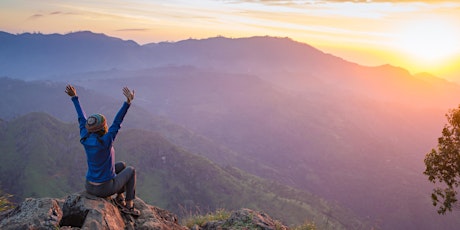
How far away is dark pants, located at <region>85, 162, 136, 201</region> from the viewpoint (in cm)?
847

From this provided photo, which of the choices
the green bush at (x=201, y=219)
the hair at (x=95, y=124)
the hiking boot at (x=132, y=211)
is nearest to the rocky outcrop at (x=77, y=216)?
the hiking boot at (x=132, y=211)

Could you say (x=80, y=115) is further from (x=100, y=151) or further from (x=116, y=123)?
(x=100, y=151)

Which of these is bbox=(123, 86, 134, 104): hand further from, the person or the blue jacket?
the blue jacket

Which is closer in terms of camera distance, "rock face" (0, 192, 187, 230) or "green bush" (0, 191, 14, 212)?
"rock face" (0, 192, 187, 230)

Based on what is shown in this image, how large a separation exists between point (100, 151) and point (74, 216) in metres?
1.88

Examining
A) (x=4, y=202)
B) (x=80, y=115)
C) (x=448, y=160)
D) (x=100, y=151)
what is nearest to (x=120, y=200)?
(x=100, y=151)

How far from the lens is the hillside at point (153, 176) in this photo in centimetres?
13050

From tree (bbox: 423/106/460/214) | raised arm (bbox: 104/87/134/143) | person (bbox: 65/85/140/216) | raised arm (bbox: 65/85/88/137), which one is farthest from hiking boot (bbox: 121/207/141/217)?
tree (bbox: 423/106/460/214)

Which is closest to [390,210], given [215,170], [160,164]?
[215,170]

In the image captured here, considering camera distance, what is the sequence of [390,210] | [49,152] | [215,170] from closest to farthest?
[49,152]
[215,170]
[390,210]

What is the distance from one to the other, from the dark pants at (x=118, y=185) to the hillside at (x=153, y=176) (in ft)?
376

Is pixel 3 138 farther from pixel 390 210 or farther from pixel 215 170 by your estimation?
pixel 390 210

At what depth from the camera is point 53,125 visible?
171500 mm

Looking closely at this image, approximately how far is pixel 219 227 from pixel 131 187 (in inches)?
129
